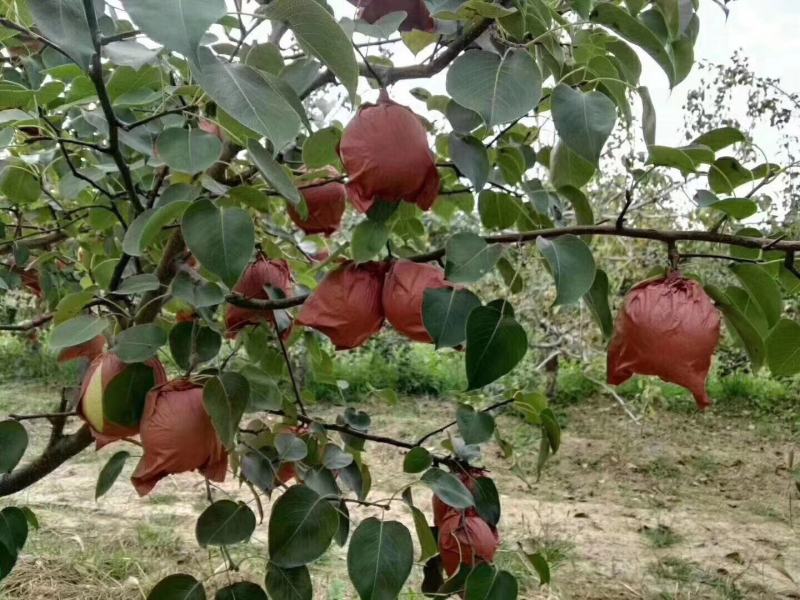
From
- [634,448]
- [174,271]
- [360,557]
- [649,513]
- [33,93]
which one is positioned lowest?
[634,448]

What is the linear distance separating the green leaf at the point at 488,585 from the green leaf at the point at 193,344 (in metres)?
0.37

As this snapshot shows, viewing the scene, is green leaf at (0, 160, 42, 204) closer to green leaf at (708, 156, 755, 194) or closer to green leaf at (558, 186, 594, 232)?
green leaf at (558, 186, 594, 232)

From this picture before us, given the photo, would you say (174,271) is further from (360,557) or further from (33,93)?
(360,557)

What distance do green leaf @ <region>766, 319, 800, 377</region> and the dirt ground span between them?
50cm

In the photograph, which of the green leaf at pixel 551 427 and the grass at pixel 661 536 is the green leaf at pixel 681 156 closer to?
the green leaf at pixel 551 427

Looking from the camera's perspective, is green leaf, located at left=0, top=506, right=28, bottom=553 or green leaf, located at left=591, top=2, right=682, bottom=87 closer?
green leaf, located at left=591, top=2, right=682, bottom=87

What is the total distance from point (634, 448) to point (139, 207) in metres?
2.96

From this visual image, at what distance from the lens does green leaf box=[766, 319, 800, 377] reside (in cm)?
67

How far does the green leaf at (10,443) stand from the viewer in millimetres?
823

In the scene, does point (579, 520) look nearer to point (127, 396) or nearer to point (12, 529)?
point (12, 529)

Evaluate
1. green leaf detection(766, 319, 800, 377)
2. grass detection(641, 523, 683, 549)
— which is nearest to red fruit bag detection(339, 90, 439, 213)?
green leaf detection(766, 319, 800, 377)

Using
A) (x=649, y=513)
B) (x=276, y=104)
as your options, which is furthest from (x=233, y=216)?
(x=649, y=513)

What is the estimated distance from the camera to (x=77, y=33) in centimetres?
43

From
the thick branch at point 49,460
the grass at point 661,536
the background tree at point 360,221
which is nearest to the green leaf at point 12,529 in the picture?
the background tree at point 360,221
